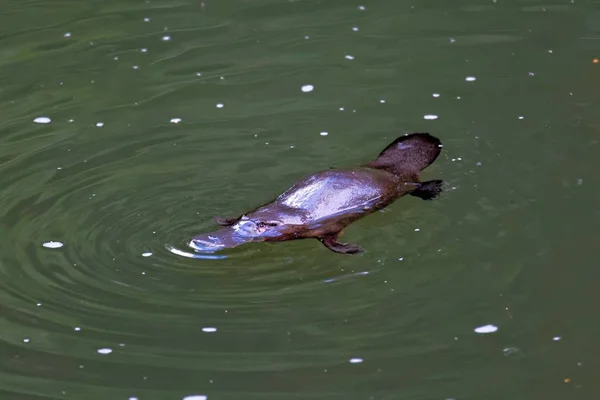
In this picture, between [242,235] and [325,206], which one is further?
[325,206]

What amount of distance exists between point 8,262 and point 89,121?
1.81 m

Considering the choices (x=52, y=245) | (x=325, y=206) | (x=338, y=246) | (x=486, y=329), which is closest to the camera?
(x=486, y=329)

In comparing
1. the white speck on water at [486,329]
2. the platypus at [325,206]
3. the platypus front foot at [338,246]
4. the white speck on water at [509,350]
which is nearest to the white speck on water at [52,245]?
the platypus at [325,206]

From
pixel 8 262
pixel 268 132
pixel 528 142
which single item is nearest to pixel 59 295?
pixel 8 262

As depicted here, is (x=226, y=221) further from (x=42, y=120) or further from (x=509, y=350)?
(x=42, y=120)

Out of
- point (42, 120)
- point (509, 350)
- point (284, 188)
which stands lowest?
point (509, 350)

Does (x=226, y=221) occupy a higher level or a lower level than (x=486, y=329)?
higher

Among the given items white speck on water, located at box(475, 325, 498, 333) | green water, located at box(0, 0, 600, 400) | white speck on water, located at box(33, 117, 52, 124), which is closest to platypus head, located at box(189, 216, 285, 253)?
green water, located at box(0, 0, 600, 400)

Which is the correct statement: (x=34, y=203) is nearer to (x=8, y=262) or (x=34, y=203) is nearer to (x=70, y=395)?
(x=8, y=262)

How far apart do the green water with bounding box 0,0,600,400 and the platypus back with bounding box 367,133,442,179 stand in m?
0.19

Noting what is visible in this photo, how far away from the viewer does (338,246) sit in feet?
16.3

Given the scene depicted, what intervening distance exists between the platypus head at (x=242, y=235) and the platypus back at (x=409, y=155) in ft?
3.16

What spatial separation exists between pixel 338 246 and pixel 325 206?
0.26 meters

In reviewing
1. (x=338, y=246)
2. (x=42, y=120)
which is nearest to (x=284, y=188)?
(x=338, y=246)
